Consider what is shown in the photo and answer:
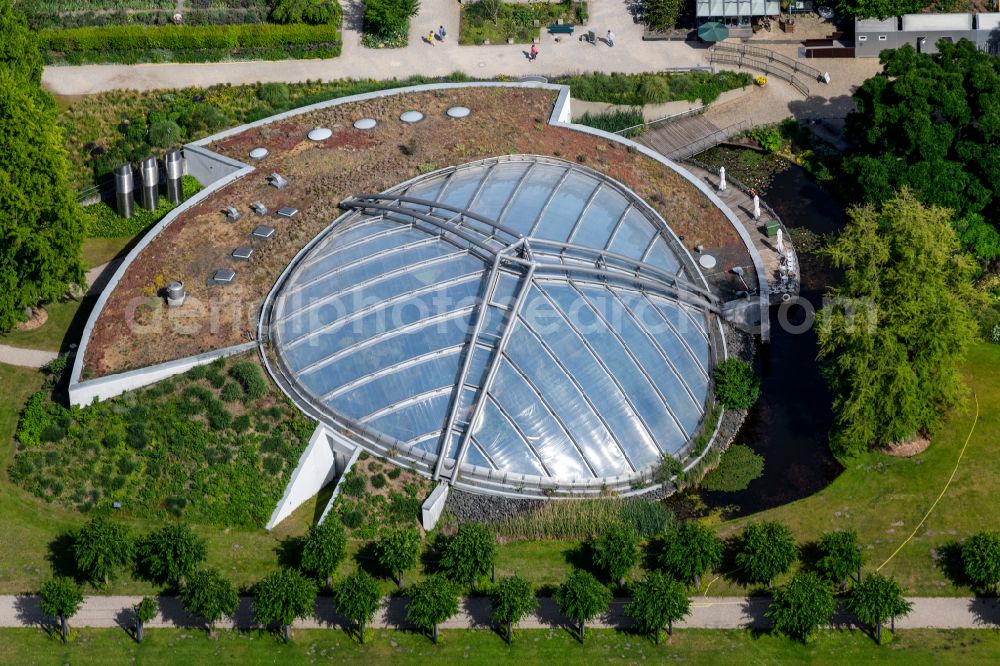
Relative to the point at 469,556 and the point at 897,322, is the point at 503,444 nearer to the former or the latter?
the point at 469,556

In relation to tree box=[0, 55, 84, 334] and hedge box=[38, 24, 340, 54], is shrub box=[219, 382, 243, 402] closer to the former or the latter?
tree box=[0, 55, 84, 334]

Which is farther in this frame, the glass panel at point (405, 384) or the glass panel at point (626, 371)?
the glass panel at point (626, 371)

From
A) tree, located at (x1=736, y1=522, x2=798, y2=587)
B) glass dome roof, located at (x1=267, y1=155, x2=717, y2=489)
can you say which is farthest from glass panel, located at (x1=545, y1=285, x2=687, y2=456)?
tree, located at (x1=736, y1=522, x2=798, y2=587)

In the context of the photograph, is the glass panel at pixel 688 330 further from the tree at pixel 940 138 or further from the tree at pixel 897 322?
the tree at pixel 940 138

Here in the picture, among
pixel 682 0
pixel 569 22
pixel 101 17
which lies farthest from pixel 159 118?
pixel 682 0

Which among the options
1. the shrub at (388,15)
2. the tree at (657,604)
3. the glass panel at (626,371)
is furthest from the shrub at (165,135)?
the tree at (657,604)

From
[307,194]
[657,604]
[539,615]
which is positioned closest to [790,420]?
[657,604]

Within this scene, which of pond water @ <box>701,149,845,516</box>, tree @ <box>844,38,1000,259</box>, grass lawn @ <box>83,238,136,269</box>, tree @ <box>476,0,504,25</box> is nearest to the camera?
pond water @ <box>701,149,845,516</box>
